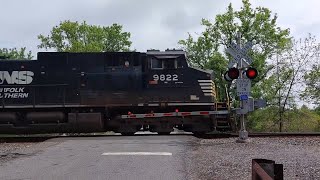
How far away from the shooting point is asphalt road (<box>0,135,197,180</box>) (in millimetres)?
9469

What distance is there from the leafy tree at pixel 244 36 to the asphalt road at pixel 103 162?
2628cm

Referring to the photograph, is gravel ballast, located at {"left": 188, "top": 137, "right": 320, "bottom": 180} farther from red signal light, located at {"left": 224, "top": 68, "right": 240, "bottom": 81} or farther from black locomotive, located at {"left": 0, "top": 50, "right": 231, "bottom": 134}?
black locomotive, located at {"left": 0, "top": 50, "right": 231, "bottom": 134}

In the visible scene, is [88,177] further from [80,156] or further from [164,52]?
[164,52]

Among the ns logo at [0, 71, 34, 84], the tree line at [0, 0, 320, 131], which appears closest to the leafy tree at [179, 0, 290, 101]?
the tree line at [0, 0, 320, 131]

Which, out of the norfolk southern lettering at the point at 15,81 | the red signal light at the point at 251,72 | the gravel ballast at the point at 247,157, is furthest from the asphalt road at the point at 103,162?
the norfolk southern lettering at the point at 15,81

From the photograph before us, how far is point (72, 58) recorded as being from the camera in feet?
66.7

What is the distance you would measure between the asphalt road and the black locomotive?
516 centimetres

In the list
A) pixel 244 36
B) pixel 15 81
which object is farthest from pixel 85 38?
pixel 15 81

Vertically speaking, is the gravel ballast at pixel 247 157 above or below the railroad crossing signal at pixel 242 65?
below

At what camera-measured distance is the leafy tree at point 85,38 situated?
57572 mm

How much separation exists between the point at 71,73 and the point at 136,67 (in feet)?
9.14

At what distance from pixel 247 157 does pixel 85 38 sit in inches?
2042

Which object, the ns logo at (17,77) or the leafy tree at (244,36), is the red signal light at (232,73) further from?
the leafy tree at (244,36)

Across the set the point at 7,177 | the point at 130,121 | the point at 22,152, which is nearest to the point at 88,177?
the point at 7,177
